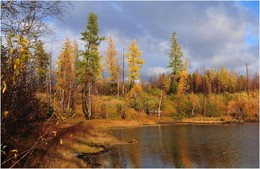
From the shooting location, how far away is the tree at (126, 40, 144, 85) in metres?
48.9

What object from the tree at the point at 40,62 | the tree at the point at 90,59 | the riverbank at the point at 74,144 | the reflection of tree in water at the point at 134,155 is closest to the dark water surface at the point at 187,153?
the reflection of tree in water at the point at 134,155

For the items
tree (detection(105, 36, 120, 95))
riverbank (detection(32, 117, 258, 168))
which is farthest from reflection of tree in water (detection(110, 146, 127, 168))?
tree (detection(105, 36, 120, 95))

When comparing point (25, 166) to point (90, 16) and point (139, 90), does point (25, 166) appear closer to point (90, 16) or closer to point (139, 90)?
point (90, 16)

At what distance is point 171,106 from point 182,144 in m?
26.7

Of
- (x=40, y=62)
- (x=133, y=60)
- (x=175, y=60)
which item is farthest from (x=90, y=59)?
(x=40, y=62)

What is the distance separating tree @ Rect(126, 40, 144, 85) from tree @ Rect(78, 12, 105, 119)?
25.9 feet

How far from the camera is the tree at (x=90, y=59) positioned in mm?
41188

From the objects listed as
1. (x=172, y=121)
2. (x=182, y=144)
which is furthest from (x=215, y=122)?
(x=182, y=144)

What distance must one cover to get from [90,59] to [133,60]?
9934mm

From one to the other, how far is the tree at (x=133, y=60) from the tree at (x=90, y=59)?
7880 mm

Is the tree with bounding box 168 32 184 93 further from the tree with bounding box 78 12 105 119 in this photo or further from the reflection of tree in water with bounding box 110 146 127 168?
the reflection of tree in water with bounding box 110 146 127 168

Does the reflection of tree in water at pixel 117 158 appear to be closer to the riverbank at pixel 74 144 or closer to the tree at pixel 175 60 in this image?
the riverbank at pixel 74 144

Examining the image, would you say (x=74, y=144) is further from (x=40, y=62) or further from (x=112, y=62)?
(x=112, y=62)

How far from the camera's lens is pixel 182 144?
72.7ft
